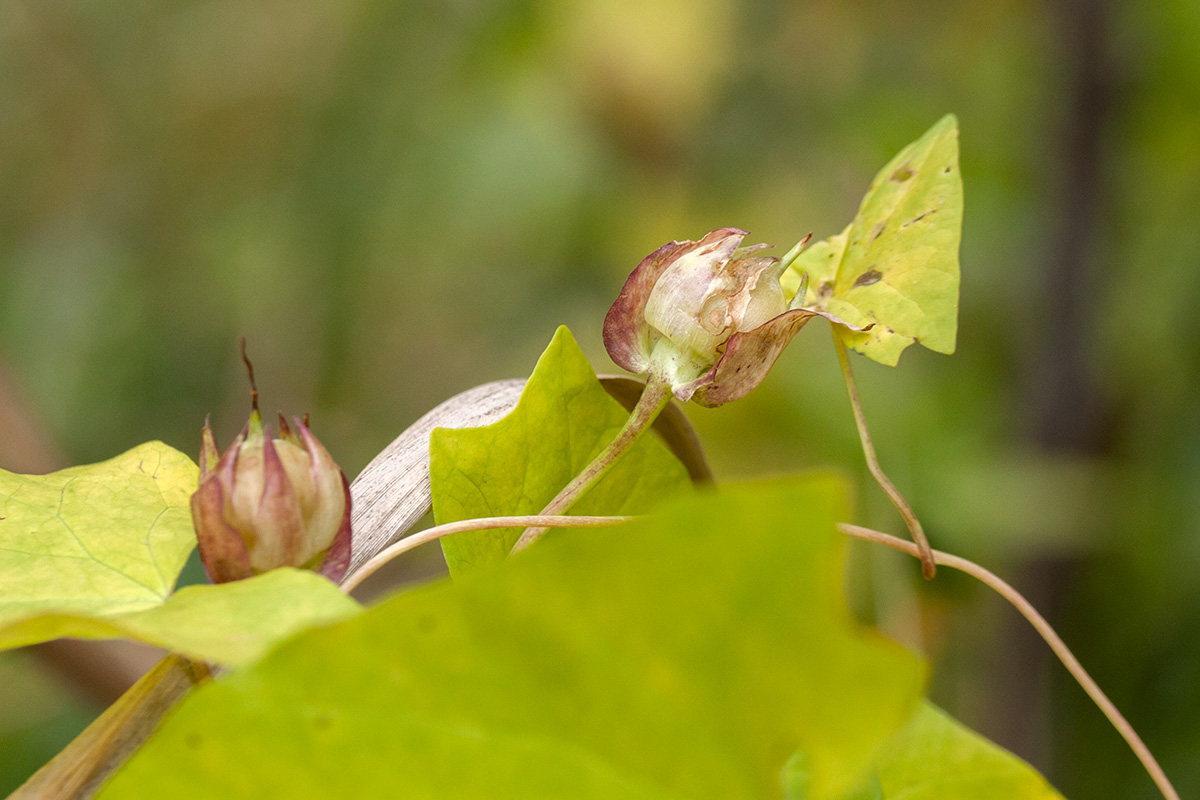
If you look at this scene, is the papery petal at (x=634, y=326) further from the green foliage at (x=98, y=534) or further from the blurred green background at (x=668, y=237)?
the blurred green background at (x=668, y=237)

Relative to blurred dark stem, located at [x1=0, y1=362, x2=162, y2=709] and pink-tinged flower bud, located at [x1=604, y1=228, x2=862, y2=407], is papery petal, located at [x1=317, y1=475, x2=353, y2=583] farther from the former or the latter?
blurred dark stem, located at [x1=0, y1=362, x2=162, y2=709]

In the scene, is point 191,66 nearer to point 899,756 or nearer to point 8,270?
point 8,270

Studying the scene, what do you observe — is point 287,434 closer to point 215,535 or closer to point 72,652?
point 215,535

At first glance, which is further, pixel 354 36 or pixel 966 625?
pixel 354 36

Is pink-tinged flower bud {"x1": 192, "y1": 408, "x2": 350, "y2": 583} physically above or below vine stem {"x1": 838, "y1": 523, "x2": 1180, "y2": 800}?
above

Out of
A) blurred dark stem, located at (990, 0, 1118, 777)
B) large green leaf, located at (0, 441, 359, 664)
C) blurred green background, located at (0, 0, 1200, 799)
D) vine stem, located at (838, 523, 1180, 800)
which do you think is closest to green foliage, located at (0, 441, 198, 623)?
large green leaf, located at (0, 441, 359, 664)

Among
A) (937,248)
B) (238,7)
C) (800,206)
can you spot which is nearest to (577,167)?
(800,206)

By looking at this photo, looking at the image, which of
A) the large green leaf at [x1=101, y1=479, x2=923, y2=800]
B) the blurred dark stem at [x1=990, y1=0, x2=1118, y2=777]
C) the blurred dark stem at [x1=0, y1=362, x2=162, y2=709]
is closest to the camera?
the large green leaf at [x1=101, y1=479, x2=923, y2=800]

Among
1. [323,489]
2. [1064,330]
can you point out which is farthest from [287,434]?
[1064,330]
